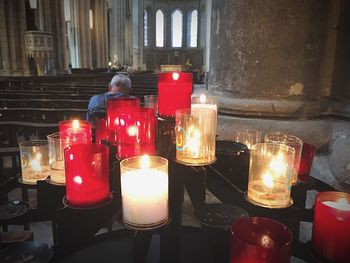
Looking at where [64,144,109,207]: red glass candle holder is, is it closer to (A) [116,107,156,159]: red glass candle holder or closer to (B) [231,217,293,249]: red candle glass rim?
(A) [116,107,156,159]: red glass candle holder

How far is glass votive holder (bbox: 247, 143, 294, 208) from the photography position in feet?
3.41

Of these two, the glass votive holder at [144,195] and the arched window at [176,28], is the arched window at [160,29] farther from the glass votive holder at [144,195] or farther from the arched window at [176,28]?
the glass votive holder at [144,195]

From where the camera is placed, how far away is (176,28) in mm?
32438

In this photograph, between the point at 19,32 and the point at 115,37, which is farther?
the point at 115,37

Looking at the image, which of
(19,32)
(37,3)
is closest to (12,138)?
(19,32)

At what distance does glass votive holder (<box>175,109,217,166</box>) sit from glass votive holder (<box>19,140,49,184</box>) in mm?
660

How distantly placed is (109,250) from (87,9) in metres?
18.5

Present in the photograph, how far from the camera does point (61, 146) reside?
1285mm

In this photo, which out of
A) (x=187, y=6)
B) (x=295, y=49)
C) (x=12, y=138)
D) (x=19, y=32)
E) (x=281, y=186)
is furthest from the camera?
(x=187, y=6)

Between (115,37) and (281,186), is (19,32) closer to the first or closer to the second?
(115,37)

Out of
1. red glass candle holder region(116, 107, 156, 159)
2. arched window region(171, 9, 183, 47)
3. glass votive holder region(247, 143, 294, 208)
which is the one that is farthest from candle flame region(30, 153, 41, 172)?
arched window region(171, 9, 183, 47)

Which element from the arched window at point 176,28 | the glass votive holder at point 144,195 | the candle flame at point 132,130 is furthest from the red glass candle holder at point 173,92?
the arched window at point 176,28

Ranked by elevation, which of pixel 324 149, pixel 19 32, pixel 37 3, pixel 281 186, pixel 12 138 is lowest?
pixel 12 138

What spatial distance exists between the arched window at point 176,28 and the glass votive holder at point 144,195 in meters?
32.5
